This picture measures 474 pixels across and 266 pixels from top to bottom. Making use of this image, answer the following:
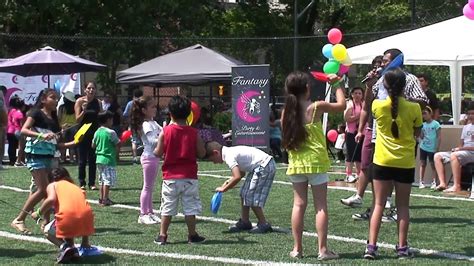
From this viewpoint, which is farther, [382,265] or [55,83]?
[55,83]

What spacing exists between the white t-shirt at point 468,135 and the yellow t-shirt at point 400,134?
6039 millimetres

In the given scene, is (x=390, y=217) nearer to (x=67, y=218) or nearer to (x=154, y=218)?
(x=154, y=218)

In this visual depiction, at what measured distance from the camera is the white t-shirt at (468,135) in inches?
514

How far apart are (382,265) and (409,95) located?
2.15 meters

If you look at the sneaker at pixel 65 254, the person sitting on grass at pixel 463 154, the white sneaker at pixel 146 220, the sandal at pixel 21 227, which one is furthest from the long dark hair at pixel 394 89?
the person sitting on grass at pixel 463 154

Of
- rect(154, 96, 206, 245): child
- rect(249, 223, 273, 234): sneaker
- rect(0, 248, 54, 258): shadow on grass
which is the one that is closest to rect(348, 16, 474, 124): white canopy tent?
rect(249, 223, 273, 234): sneaker

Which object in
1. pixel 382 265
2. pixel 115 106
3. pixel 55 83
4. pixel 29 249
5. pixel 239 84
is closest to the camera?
pixel 382 265

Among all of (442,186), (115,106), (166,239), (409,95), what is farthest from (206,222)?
(115,106)

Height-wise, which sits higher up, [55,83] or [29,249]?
[55,83]

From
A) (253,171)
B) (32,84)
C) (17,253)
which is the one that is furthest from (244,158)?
(32,84)

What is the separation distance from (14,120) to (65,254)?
12.4m

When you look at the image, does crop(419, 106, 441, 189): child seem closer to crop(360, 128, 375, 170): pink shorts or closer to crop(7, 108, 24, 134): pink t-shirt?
crop(360, 128, 375, 170): pink shorts

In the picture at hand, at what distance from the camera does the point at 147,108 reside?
32.1 feet

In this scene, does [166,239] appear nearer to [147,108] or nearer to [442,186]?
[147,108]
